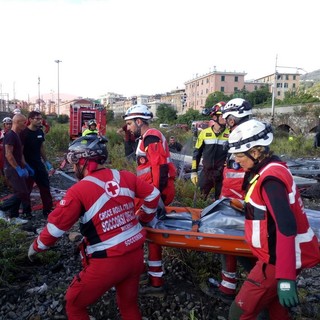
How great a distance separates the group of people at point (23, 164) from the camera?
5551 millimetres

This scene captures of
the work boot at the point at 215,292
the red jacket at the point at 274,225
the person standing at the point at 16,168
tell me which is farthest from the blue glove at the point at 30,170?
the red jacket at the point at 274,225

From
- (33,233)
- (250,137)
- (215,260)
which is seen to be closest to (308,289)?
(215,260)

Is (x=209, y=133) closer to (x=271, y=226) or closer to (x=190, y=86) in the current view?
(x=271, y=226)

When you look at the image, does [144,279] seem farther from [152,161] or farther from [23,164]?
[23,164]

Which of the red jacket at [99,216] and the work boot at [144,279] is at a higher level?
the red jacket at [99,216]

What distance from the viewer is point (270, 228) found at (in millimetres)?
2111

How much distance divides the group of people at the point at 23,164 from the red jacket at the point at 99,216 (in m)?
3.43

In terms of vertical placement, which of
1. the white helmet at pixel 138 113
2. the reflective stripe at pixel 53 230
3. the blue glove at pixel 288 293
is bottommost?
the blue glove at pixel 288 293

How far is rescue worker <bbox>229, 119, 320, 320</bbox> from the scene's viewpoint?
6.46 ft

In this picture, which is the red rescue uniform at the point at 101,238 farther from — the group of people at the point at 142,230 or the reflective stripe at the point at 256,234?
the reflective stripe at the point at 256,234

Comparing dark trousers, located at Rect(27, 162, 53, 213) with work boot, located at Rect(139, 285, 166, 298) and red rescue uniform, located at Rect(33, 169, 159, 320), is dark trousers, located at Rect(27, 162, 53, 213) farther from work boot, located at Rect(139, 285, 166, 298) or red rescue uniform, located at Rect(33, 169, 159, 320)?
red rescue uniform, located at Rect(33, 169, 159, 320)

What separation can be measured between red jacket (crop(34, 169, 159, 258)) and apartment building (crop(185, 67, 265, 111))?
77.9m

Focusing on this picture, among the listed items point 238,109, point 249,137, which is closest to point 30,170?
point 238,109

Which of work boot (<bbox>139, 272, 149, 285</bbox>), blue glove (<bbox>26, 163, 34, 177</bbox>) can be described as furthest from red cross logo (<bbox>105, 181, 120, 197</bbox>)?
blue glove (<bbox>26, 163, 34, 177</bbox>)
